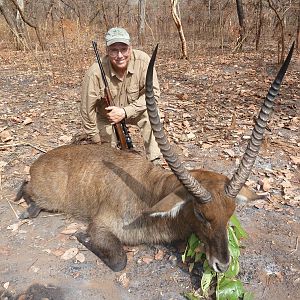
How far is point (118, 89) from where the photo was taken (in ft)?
19.9

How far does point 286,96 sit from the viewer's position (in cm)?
967

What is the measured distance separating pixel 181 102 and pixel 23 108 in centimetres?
433

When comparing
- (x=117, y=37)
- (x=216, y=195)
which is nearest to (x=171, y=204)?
(x=216, y=195)

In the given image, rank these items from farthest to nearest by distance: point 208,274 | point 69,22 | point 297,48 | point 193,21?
point 69,22, point 193,21, point 297,48, point 208,274

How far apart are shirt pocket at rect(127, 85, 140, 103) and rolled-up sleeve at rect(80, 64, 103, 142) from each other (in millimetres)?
471

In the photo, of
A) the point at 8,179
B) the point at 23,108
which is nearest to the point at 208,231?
the point at 8,179

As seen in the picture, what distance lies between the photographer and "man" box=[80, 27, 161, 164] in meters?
5.49

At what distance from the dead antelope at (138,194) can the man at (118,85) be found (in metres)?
0.95

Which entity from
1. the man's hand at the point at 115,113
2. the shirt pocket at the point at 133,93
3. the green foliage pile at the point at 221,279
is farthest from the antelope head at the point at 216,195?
the shirt pocket at the point at 133,93

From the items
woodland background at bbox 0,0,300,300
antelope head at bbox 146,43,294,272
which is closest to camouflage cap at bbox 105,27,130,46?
woodland background at bbox 0,0,300,300

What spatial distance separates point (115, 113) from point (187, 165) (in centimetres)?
163

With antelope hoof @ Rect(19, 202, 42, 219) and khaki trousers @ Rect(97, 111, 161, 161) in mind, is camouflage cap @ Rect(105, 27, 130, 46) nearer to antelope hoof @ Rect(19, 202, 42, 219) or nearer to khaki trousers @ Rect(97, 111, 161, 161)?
khaki trousers @ Rect(97, 111, 161, 161)

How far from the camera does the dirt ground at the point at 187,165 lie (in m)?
3.95

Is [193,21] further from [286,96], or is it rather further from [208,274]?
[208,274]
